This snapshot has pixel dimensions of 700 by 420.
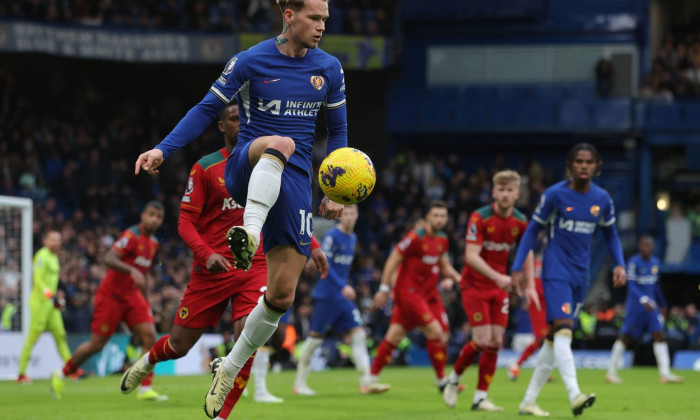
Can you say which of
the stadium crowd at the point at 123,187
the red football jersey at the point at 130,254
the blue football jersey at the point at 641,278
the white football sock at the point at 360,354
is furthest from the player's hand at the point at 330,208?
the stadium crowd at the point at 123,187

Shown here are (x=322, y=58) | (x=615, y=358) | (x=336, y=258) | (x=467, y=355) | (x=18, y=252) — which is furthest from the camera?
(x=18, y=252)

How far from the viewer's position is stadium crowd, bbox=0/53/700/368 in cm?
2470

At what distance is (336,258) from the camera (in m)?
15.7

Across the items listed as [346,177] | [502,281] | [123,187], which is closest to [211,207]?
[346,177]

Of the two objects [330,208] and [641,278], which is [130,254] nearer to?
[330,208]

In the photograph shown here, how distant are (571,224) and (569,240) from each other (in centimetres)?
16

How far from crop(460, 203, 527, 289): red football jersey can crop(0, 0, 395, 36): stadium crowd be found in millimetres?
22000

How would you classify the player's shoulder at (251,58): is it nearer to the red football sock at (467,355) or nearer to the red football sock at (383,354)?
the red football sock at (467,355)

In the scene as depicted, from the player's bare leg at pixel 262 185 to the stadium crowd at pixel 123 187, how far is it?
1475 centimetres

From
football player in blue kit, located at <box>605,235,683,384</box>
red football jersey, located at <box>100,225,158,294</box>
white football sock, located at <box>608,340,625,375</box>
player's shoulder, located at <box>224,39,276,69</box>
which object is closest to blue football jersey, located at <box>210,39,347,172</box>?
player's shoulder, located at <box>224,39,276,69</box>

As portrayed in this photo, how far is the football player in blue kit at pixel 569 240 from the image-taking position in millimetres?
11109

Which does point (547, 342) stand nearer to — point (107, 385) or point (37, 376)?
point (107, 385)

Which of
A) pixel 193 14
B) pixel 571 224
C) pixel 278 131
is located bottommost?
pixel 571 224

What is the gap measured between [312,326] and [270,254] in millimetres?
8510
